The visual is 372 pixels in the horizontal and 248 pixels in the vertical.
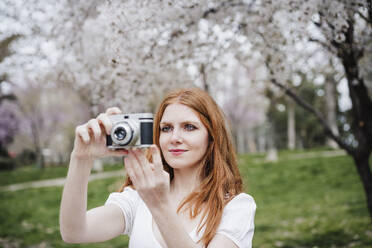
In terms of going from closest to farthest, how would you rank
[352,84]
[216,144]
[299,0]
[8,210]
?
[216,144] → [299,0] → [352,84] → [8,210]

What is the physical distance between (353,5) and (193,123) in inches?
106

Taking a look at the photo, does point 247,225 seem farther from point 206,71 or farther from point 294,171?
point 294,171

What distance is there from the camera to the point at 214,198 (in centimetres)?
219

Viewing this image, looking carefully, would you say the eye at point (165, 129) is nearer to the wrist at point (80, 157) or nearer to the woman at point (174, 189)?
Result: the woman at point (174, 189)

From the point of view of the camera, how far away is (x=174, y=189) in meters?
2.38

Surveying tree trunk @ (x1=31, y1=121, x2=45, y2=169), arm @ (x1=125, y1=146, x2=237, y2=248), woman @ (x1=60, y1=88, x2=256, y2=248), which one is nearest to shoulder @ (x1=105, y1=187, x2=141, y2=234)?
woman @ (x1=60, y1=88, x2=256, y2=248)

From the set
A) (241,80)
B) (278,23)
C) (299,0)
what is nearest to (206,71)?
(278,23)

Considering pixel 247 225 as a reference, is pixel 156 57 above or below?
above

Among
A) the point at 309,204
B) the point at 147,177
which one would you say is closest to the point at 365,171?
the point at 309,204

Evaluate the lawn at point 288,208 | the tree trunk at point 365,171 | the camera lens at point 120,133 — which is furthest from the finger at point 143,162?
the tree trunk at point 365,171

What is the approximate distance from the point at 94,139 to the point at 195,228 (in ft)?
2.65

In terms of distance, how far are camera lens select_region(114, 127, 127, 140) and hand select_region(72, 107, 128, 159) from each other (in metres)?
0.05

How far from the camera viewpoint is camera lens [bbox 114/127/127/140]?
162cm

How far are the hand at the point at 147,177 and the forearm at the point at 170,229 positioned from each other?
5 cm
